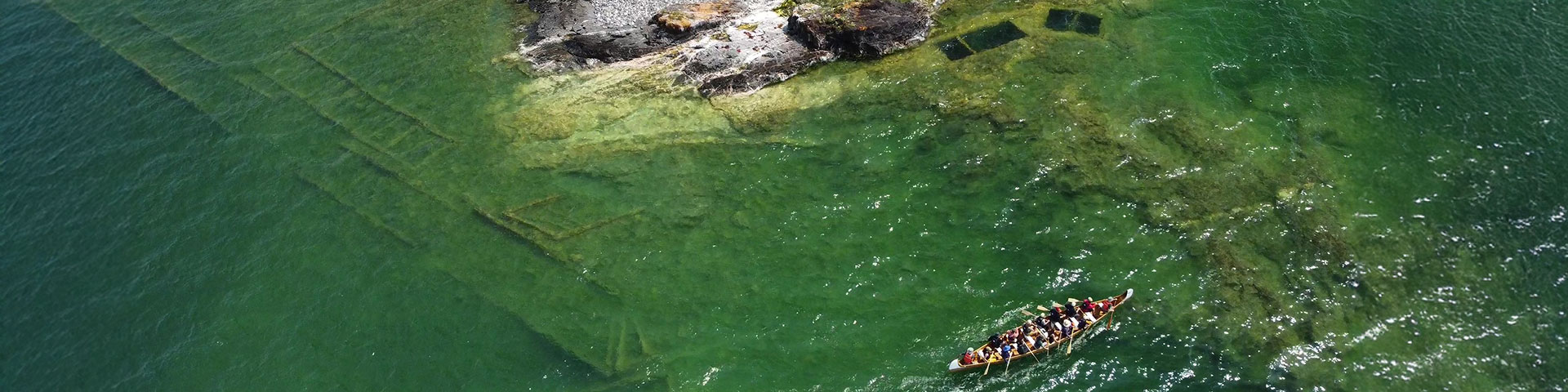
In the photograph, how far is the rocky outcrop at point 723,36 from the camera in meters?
40.2

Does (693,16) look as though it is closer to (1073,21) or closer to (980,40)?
(980,40)

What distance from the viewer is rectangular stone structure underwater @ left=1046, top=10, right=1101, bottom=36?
39469mm

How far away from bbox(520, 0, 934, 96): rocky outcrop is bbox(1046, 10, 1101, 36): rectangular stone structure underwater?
213 inches

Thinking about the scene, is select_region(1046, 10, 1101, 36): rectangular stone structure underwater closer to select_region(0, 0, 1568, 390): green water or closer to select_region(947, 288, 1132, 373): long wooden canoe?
select_region(0, 0, 1568, 390): green water

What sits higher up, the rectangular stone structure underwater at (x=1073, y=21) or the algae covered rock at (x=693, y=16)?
the rectangular stone structure underwater at (x=1073, y=21)

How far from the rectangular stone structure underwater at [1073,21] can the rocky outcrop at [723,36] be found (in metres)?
5.41

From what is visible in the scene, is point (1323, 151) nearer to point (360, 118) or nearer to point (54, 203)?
point (360, 118)

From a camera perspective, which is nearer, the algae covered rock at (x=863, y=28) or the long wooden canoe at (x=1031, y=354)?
the long wooden canoe at (x=1031, y=354)

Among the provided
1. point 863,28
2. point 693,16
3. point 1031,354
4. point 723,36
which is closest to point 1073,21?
point 863,28

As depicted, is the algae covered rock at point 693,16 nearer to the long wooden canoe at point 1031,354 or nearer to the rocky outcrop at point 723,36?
the rocky outcrop at point 723,36

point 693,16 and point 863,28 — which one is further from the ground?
point 863,28

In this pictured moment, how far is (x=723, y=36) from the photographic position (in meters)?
41.9

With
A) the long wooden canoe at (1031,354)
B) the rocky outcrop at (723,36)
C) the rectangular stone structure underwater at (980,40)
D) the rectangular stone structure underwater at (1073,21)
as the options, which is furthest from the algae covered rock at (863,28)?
the long wooden canoe at (1031,354)

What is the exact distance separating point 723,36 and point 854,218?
12.9m
